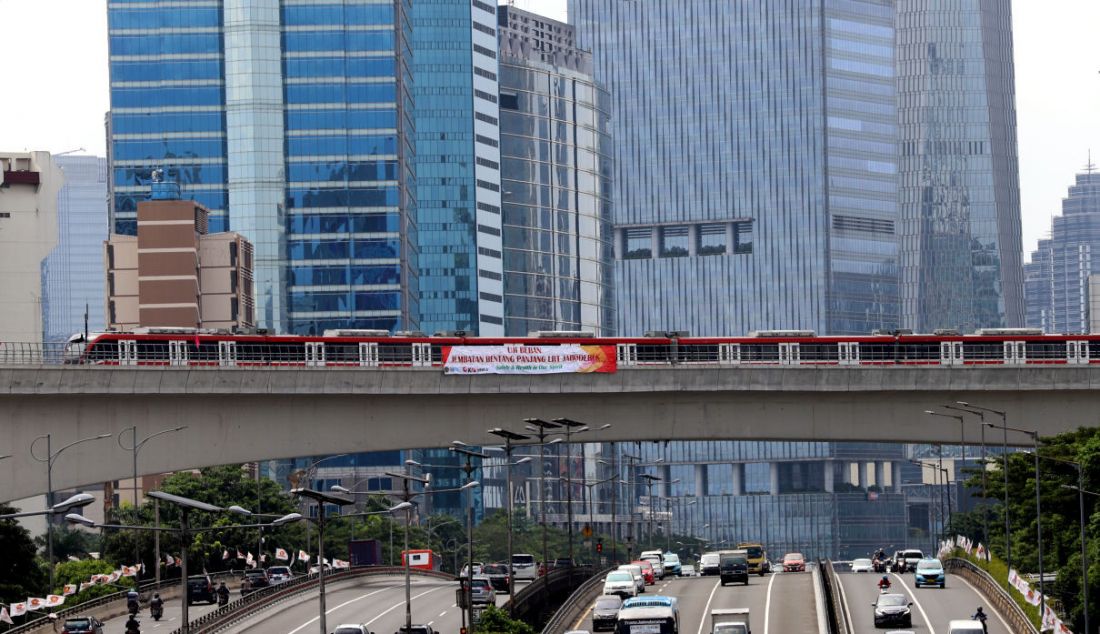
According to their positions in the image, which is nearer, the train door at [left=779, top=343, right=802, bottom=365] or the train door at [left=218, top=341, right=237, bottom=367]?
the train door at [left=218, top=341, right=237, bottom=367]

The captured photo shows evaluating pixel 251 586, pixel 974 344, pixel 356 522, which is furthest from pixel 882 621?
pixel 356 522

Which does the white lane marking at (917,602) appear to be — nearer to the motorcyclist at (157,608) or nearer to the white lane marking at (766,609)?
the white lane marking at (766,609)

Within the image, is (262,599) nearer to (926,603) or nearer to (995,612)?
(926,603)

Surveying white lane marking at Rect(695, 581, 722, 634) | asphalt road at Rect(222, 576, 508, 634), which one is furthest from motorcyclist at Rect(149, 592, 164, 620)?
white lane marking at Rect(695, 581, 722, 634)

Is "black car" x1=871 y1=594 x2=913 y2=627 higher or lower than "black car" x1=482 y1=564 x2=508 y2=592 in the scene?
higher

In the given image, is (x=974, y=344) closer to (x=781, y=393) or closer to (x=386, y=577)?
(x=781, y=393)

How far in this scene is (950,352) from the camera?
331ft

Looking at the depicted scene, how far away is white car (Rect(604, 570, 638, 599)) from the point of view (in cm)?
9150

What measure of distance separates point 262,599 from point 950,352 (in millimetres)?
37556

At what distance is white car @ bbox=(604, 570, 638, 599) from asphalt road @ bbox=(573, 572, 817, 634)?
2.50 metres

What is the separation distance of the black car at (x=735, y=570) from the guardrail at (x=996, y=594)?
40.0ft

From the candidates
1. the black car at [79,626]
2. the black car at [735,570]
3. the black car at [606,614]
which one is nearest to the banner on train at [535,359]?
the black car at [735,570]

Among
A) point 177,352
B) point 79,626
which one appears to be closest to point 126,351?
point 177,352

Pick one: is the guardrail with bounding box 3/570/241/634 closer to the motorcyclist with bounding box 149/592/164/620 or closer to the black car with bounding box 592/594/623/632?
the motorcyclist with bounding box 149/592/164/620
